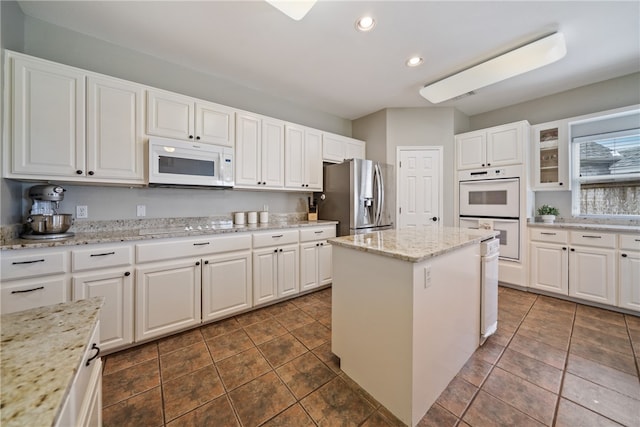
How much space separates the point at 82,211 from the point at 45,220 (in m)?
0.44

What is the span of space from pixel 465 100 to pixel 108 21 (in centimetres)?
436

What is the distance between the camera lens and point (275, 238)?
281 centimetres

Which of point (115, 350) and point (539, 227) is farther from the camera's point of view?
point (539, 227)

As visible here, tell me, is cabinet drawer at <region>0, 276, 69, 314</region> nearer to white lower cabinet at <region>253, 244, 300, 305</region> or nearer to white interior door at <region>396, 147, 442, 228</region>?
white lower cabinet at <region>253, 244, 300, 305</region>

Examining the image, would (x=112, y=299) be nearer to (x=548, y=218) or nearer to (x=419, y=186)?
(x=419, y=186)

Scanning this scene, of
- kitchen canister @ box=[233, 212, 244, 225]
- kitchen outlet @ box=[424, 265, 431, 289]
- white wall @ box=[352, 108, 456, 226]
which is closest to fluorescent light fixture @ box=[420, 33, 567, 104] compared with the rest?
white wall @ box=[352, 108, 456, 226]

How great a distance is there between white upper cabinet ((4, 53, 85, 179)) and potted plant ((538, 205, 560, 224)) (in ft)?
17.1

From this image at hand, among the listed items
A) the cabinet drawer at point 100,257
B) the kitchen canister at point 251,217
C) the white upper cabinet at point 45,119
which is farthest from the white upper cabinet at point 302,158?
the white upper cabinet at point 45,119

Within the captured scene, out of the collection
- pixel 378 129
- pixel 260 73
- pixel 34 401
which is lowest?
pixel 34 401

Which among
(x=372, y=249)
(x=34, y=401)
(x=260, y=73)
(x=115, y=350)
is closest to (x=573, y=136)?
A: (x=372, y=249)

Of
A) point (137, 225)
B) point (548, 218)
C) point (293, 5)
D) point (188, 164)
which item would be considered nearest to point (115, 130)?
point (188, 164)

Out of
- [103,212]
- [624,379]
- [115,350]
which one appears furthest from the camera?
[103,212]

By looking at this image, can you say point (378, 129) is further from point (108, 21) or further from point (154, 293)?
point (154, 293)

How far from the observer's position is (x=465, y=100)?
367 centimetres
